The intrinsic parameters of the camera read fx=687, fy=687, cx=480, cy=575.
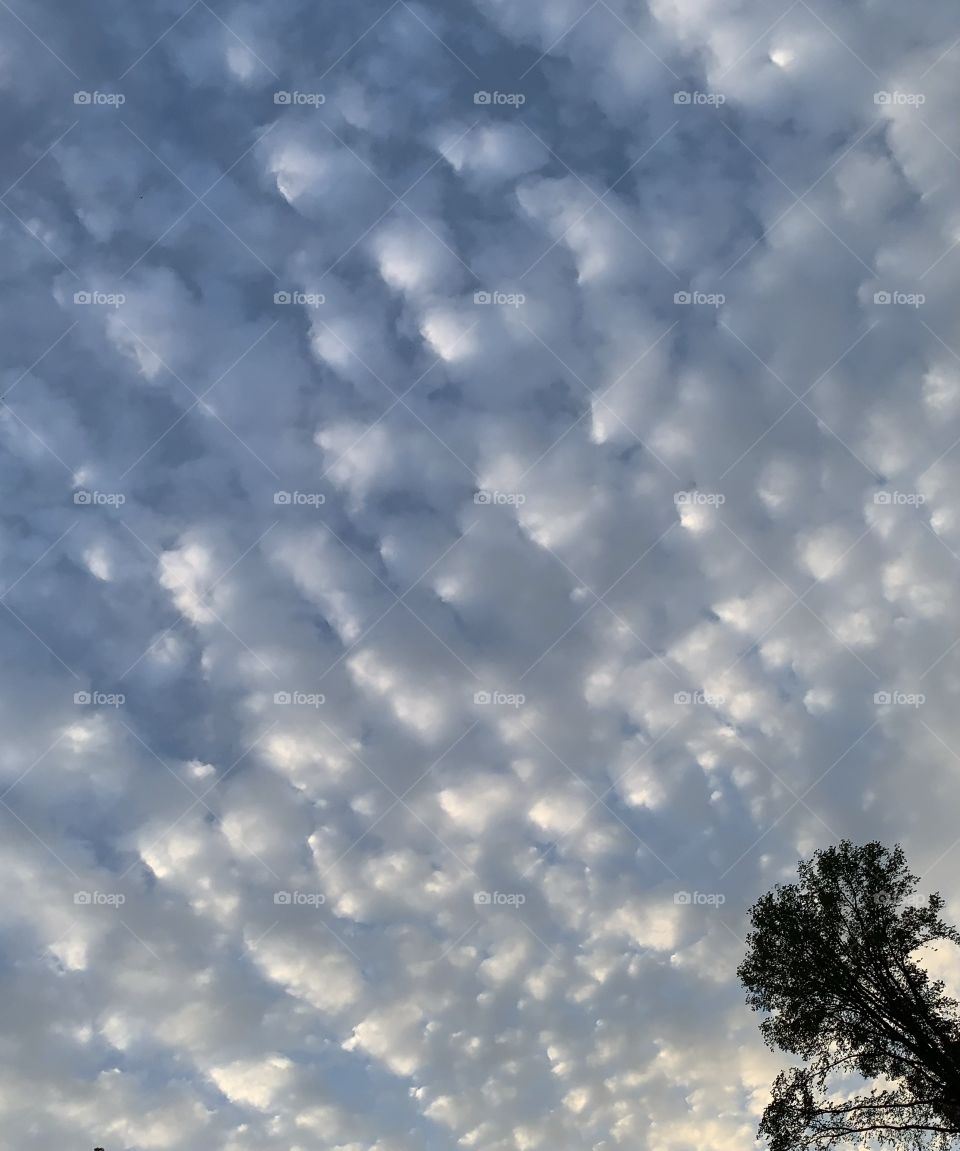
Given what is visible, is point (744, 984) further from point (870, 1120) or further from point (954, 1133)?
point (954, 1133)

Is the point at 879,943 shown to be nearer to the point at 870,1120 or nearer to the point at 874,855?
the point at 874,855

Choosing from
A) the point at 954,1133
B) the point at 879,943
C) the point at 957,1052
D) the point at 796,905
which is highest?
the point at 796,905

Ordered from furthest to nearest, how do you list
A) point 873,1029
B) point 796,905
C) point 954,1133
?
point 796,905 < point 873,1029 < point 954,1133

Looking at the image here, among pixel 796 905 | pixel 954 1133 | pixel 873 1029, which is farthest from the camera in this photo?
pixel 796 905

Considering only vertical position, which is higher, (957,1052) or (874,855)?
(874,855)

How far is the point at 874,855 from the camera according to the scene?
78.9ft

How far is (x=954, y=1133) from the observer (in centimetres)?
2002

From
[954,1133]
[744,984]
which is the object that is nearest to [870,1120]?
[954,1133]

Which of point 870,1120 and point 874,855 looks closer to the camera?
point 870,1120

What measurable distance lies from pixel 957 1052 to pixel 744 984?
6.20m

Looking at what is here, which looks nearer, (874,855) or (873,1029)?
(873,1029)

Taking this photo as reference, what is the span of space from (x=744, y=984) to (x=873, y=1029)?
397 cm

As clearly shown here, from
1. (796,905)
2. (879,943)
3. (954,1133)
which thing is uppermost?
(796,905)

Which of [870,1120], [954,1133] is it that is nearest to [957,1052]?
[954,1133]
